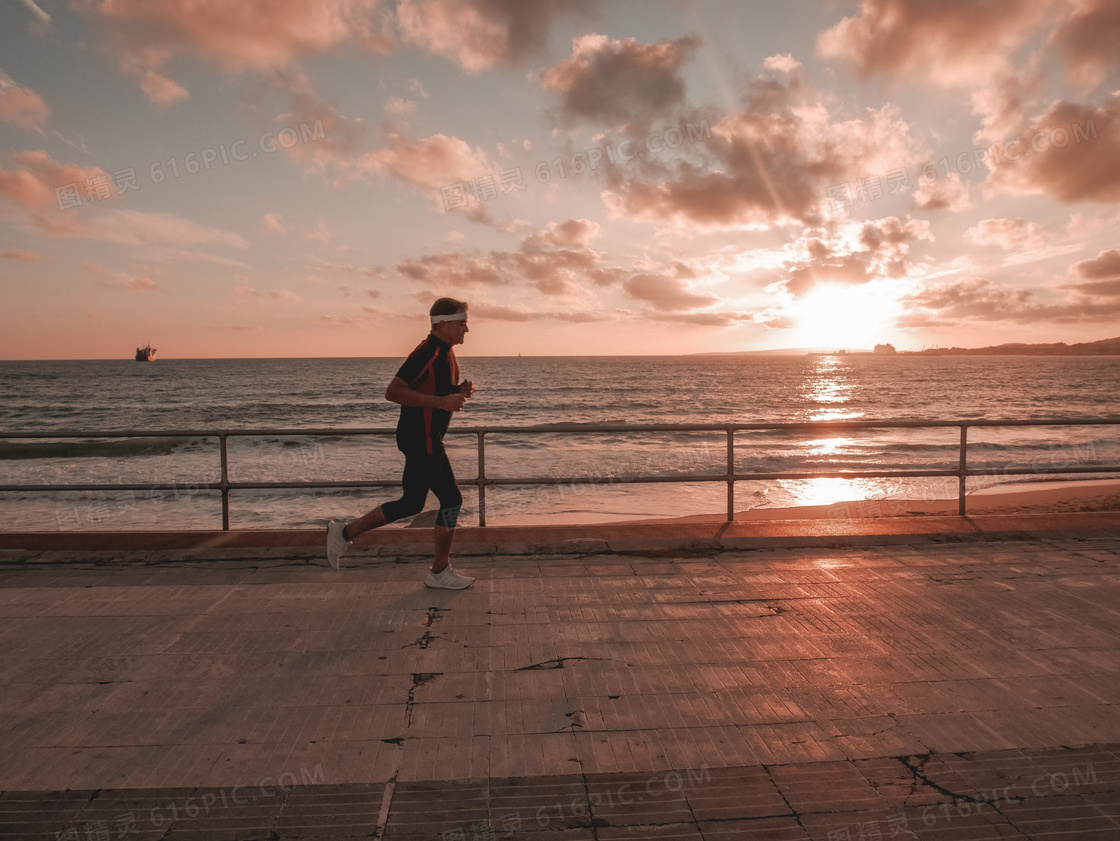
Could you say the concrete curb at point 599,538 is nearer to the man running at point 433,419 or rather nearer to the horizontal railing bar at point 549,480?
the horizontal railing bar at point 549,480

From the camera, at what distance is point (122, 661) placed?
3457 mm

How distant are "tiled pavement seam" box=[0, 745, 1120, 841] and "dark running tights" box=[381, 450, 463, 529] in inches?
84.9

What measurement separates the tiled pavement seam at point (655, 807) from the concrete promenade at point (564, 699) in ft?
0.03

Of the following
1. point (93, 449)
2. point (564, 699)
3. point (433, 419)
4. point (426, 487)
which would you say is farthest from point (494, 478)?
point (93, 449)

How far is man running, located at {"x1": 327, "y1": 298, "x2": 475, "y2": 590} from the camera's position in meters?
4.30

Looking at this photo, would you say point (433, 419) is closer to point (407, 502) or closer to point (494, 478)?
point (407, 502)

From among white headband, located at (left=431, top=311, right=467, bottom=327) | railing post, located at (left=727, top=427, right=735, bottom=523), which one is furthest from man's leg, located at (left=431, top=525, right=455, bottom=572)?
railing post, located at (left=727, top=427, right=735, bottom=523)

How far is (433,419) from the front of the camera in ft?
14.4

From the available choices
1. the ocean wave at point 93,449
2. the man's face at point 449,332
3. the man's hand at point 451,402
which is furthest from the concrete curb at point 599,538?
the ocean wave at point 93,449

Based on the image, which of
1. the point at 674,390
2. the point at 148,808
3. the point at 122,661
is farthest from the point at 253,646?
the point at 674,390

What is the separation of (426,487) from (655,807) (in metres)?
2.60

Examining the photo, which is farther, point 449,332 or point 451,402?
point 449,332

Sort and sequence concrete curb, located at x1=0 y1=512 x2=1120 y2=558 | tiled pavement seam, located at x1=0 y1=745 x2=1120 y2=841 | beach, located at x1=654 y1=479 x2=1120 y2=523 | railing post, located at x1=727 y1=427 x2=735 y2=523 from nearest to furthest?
tiled pavement seam, located at x1=0 y1=745 x2=1120 y2=841 < concrete curb, located at x1=0 y1=512 x2=1120 y2=558 < railing post, located at x1=727 y1=427 x2=735 y2=523 < beach, located at x1=654 y1=479 x2=1120 y2=523

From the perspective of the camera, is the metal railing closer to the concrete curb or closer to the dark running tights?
the concrete curb
